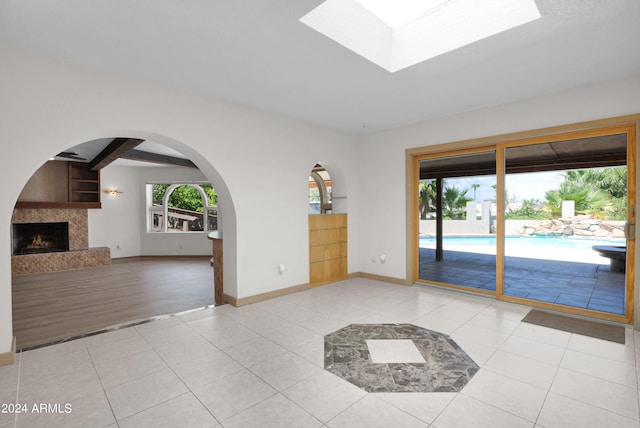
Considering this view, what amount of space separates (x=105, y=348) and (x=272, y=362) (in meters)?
1.60

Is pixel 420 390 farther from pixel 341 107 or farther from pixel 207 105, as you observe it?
pixel 207 105

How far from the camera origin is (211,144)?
148 inches

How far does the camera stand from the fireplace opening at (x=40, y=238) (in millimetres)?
7262

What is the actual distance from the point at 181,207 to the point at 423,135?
7.78 meters

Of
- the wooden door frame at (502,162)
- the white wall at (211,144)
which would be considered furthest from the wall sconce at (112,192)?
the wooden door frame at (502,162)

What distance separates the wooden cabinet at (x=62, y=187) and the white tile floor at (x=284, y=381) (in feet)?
20.7

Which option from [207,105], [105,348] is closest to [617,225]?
[207,105]

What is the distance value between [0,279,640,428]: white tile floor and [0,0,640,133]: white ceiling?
262 cm

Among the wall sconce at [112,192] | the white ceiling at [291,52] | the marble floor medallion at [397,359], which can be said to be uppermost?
the white ceiling at [291,52]

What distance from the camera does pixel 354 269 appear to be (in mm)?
5707

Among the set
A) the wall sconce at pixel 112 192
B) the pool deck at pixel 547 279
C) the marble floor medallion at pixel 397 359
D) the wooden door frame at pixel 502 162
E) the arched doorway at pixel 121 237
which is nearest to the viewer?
the marble floor medallion at pixel 397 359

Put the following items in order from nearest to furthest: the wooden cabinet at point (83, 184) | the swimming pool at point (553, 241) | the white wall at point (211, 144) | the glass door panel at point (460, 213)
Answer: the white wall at point (211, 144), the swimming pool at point (553, 241), the glass door panel at point (460, 213), the wooden cabinet at point (83, 184)

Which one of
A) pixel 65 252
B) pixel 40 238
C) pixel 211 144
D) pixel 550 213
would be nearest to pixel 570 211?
pixel 550 213

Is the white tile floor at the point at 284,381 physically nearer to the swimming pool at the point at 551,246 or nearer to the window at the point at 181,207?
the swimming pool at the point at 551,246
